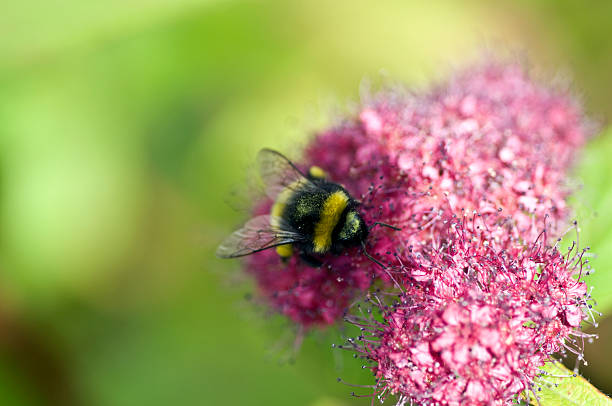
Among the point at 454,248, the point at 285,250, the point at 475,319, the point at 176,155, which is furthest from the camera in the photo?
the point at 176,155

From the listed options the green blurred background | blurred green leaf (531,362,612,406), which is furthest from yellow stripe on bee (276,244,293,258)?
blurred green leaf (531,362,612,406)

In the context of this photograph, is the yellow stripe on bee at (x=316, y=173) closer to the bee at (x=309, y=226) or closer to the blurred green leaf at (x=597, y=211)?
the bee at (x=309, y=226)

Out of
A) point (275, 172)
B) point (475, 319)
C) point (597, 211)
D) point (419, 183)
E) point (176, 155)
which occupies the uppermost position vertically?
point (597, 211)

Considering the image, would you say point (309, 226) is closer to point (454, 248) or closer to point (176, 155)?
point (454, 248)

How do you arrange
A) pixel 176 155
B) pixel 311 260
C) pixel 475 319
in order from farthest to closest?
pixel 176 155 → pixel 311 260 → pixel 475 319

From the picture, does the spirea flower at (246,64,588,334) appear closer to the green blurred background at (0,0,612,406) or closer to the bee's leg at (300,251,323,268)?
the bee's leg at (300,251,323,268)

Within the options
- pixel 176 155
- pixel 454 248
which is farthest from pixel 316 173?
pixel 176 155
